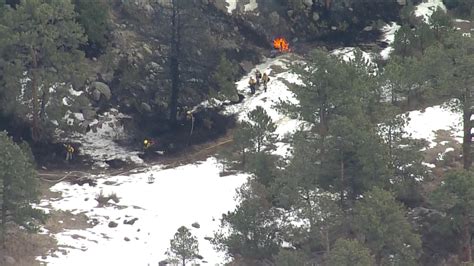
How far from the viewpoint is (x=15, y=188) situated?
92.3 feet

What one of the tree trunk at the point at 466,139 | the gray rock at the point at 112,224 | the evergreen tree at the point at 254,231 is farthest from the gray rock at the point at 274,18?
the evergreen tree at the point at 254,231

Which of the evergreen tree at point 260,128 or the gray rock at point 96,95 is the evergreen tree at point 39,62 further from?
the evergreen tree at point 260,128

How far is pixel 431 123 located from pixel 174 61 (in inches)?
610

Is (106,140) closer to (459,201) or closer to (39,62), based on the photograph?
(39,62)

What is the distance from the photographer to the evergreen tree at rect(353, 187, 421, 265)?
26.0m

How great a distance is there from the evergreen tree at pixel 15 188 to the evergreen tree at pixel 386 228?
42.3ft

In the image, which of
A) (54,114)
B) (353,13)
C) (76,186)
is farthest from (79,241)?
(353,13)

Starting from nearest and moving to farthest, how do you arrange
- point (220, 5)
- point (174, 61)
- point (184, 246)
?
point (184, 246) < point (174, 61) < point (220, 5)

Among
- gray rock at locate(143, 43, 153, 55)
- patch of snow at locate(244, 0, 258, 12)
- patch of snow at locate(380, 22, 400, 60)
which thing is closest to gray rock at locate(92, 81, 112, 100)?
gray rock at locate(143, 43, 153, 55)

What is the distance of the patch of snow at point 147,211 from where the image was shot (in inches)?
1202

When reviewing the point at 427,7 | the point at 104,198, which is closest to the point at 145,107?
the point at 104,198

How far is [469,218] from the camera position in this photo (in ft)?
90.3

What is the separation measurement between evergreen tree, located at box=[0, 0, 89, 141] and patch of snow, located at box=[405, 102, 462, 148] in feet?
59.8

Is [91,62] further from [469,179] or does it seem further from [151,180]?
[469,179]
